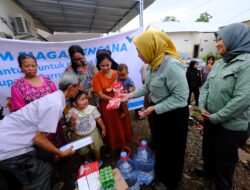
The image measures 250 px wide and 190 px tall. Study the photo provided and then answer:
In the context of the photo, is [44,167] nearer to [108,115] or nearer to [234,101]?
[108,115]

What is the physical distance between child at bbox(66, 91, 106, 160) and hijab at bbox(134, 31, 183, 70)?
99 cm

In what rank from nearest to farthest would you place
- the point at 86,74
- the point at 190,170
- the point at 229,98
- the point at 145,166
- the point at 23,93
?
the point at 229,98 → the point at 23,93 → the point at 145,166 → the point at 190,170 → the point at 86,74

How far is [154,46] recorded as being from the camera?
4.77 ft

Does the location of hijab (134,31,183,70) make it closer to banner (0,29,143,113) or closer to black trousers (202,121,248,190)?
black trousers (202,121,248,190)

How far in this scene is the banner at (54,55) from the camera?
2.39 meters

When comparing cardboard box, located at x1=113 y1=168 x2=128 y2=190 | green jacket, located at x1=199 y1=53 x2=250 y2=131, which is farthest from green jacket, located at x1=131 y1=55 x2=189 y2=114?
cardboard box, located at x1=113 y1=168 x2=128 y2=190

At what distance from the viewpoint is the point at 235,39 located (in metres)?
1.41

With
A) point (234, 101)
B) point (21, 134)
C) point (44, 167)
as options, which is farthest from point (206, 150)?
point (21, 134)

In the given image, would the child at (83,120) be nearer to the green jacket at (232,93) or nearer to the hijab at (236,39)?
the green jacket at (232,93)

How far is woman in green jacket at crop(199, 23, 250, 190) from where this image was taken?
53.2 inches

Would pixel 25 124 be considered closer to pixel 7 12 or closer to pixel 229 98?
pixel 229 98

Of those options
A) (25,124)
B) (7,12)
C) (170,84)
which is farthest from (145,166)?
(7,12)

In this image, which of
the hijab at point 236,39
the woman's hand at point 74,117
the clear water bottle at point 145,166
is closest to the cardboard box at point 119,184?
the clear water bottle at point 145,166

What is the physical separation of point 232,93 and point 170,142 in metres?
0.82
